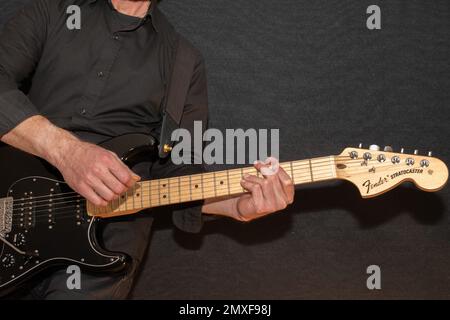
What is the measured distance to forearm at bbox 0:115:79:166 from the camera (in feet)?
3.95

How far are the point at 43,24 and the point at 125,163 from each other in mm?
483

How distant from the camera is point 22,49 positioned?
52.5 inches

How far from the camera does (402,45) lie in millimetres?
1725

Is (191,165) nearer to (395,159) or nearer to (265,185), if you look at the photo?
(265,185)

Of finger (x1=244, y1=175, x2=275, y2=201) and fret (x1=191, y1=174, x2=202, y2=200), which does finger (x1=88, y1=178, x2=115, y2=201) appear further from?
finger (x1=244, y1=175, x2=275, y2=201)

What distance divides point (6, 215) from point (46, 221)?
112mm

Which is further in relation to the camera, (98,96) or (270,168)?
(98,96)

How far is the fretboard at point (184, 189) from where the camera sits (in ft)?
4.01

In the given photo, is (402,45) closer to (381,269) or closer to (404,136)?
(404,136)

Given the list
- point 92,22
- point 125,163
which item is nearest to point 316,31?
point 92,22

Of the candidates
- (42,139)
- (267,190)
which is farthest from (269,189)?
(42,139)

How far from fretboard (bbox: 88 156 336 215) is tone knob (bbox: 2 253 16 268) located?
232 mm

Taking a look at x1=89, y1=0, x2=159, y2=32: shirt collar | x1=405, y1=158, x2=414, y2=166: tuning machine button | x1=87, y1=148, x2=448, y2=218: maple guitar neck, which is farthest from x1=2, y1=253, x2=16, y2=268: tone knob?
x1=405, y1=158, x2=414, y2=166: tuning machine button

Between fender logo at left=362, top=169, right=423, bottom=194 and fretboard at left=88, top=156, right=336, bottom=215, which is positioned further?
fretboard at left=88, top=156, right=336, bottom=215
